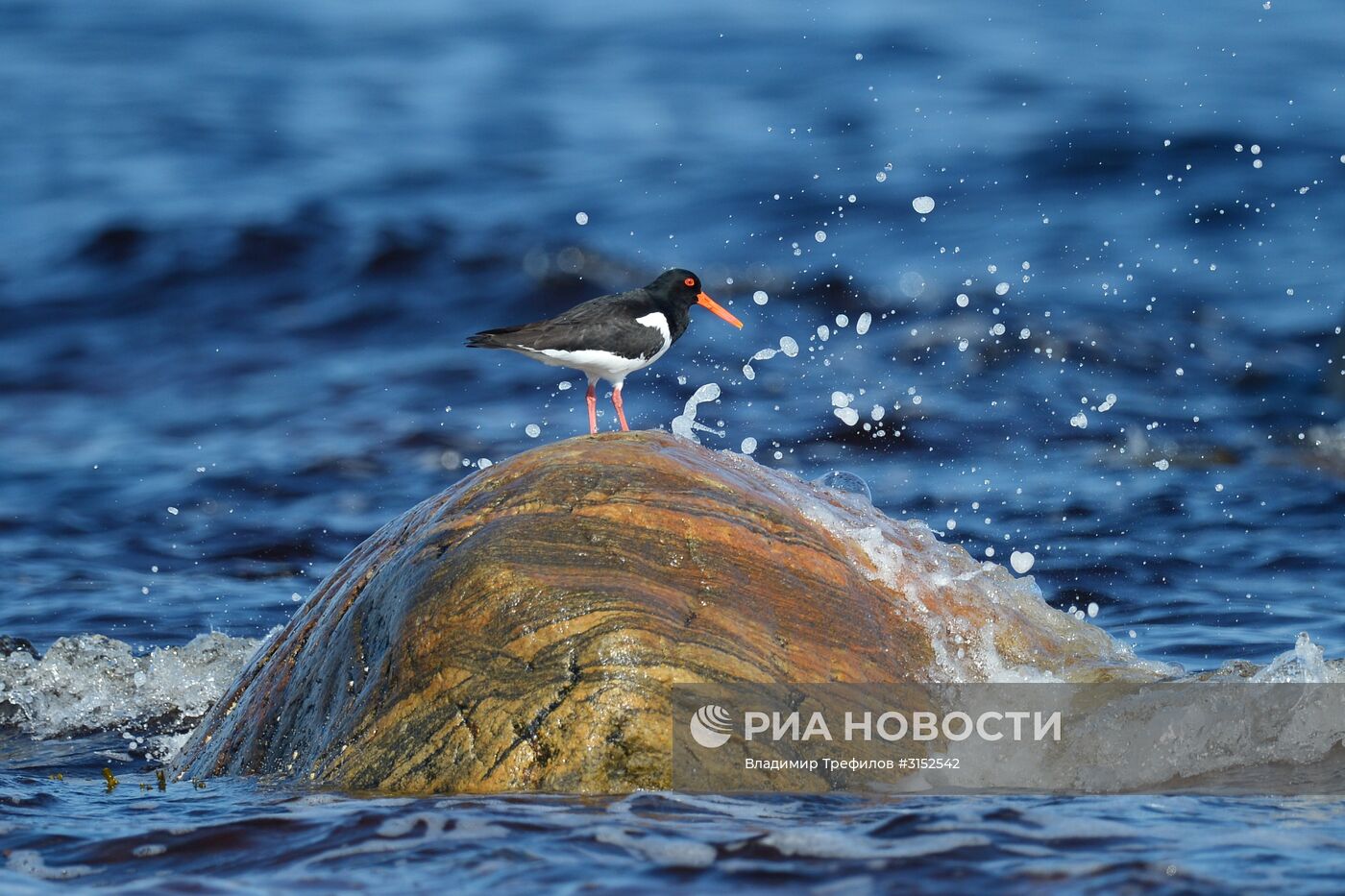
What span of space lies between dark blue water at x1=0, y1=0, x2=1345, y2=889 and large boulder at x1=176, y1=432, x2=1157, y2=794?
0.24 m

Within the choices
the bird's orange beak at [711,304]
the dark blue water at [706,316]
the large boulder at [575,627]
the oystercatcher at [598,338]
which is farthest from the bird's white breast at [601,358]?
the dark blue water at [706,316]

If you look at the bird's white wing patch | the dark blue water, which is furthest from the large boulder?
the bird's white wing patch

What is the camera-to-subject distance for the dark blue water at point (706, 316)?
18.8ft

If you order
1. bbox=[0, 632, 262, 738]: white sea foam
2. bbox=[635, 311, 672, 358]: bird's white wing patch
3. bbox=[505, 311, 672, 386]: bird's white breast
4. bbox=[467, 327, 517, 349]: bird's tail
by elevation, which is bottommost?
bbox=[0, 632, 262, 738]: white sea foam

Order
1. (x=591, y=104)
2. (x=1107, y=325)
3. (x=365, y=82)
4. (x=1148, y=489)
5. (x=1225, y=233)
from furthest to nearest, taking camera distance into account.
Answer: (x=365, y=82) < (x=591, y=104) < (x=1225, y=233) < (x=1107, y=325) < (x=1148, y=489)

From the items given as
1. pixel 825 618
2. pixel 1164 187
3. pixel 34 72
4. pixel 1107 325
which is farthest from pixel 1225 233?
pixel 34 72

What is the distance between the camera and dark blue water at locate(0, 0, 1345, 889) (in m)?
5.74

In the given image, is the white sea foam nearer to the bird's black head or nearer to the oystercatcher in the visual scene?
the oystercatcher

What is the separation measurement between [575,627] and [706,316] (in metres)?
8.77

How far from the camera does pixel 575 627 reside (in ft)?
15.8

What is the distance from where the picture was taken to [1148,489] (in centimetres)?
998

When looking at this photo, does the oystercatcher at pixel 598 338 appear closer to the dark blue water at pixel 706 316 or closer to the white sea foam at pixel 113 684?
the white sea foam at pixel 113 684

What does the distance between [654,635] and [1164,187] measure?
1211 cm

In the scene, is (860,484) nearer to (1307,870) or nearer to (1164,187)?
(1307,870)
